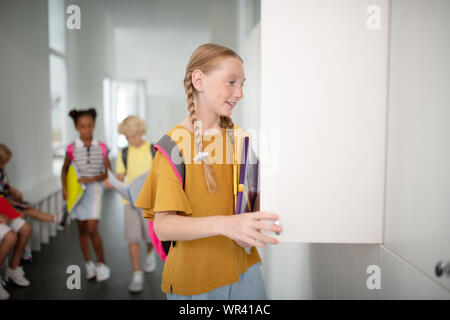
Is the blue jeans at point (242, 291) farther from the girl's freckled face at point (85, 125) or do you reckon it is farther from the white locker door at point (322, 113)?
the girl's freckled face at point (85, 125)

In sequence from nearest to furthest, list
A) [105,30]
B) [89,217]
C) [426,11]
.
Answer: [426,11] < [105,30] < [89,217]

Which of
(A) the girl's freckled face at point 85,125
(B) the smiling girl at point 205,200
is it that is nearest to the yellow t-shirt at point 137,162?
(A) the girl's freckled face at point 85,125

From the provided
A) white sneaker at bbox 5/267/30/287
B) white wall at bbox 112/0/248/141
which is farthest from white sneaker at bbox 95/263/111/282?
white wall at bbox 112/0/248/141

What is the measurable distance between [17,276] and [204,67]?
7.12 feet

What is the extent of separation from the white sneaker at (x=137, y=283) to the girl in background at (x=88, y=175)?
280 millimetres

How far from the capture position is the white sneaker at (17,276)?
2223mm

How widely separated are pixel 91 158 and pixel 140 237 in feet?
2.09

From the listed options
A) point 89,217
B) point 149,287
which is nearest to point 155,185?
point 149,287

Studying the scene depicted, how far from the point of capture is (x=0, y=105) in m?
2.62

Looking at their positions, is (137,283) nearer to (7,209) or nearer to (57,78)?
(7,209)

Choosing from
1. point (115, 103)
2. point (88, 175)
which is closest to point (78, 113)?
point (88, 175)

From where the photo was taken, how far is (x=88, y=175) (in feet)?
7.79

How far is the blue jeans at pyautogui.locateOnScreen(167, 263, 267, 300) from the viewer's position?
805 millimetres

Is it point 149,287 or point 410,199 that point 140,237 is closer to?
point 149,287
